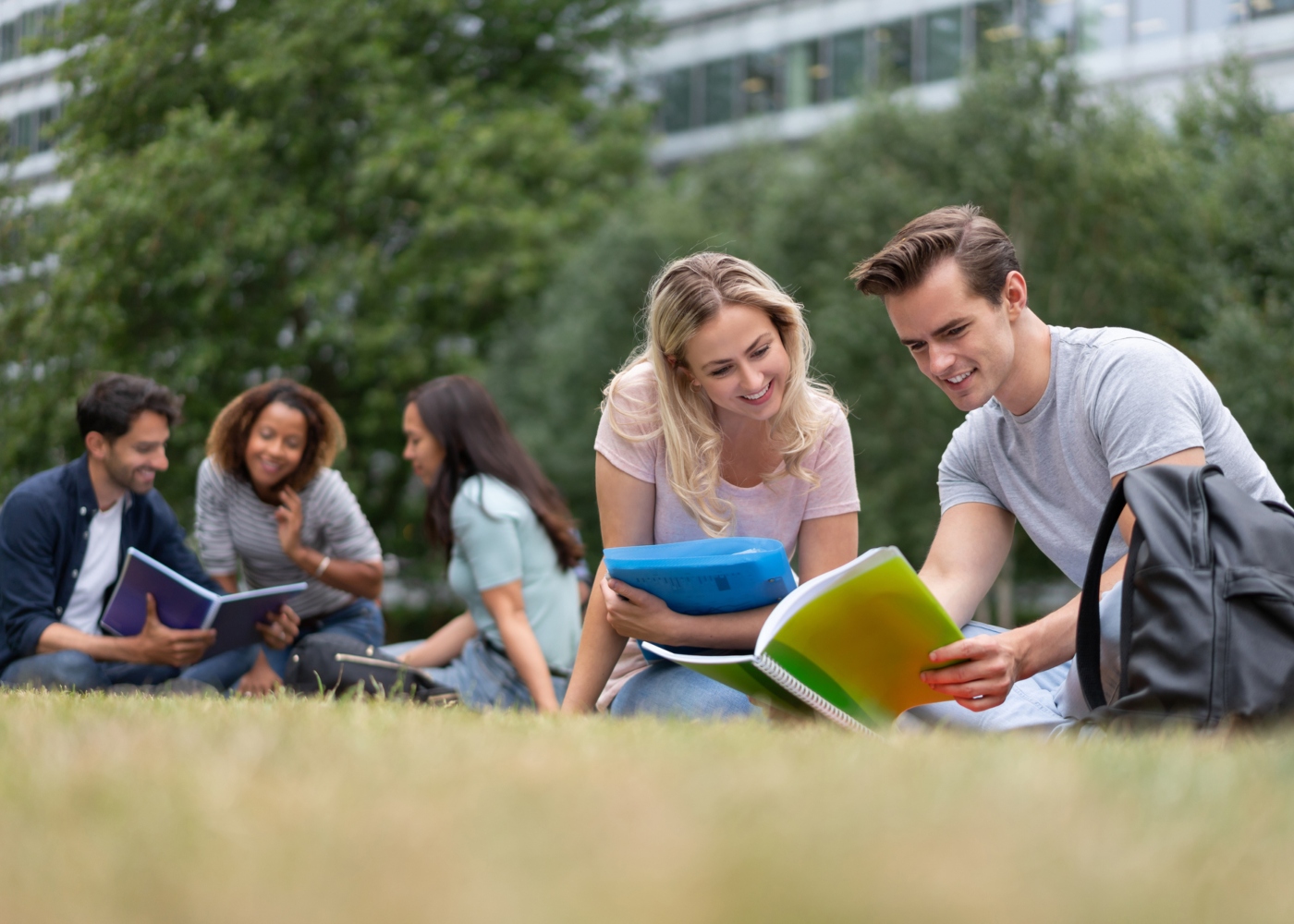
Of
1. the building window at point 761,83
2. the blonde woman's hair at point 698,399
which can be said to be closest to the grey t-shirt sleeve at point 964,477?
the blonde woman's hair at point 698,399

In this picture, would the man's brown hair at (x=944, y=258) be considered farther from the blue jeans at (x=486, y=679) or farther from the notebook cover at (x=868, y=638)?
the blue jeans at (x=486, y=679)

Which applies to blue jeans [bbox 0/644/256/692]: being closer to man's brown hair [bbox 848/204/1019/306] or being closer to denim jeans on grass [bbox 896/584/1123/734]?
denim jeans on grass [bbox 896/584/1123/734]

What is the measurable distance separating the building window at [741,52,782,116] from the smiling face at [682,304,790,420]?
27.8 m

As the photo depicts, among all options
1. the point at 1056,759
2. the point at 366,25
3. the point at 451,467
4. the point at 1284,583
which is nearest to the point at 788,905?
the point at 1056,759

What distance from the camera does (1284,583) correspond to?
2.68 meters

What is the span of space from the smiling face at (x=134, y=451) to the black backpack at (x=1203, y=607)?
4.91 m

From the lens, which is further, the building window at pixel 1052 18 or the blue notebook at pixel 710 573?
the building window at pixel 1052 18

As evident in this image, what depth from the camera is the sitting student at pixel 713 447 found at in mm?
4266

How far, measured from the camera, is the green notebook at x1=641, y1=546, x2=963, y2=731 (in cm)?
292

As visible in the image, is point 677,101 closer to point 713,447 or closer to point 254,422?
point 254,422

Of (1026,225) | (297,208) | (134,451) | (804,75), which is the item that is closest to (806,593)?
(134,451)

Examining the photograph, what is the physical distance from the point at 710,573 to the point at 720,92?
2958 cm

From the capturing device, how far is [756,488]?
177 inches

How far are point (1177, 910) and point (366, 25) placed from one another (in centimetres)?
2102
